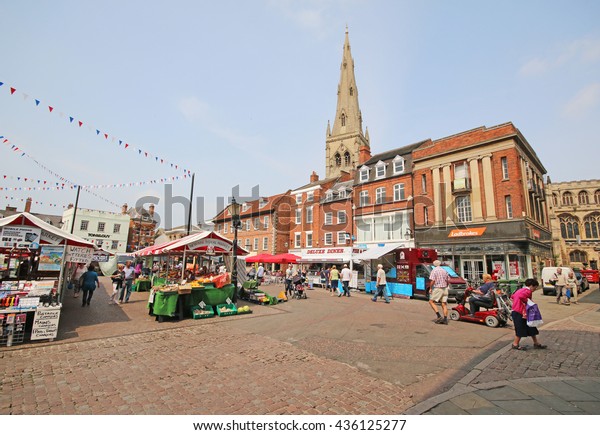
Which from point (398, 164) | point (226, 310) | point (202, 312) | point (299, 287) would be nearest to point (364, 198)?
point (398, 164)

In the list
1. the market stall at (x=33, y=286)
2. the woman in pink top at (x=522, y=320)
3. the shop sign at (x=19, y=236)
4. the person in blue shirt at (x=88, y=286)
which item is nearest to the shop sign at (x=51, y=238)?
the market stall at (x=33, y=286)

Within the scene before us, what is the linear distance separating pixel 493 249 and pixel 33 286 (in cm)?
2577

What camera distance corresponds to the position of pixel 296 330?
A: 8.25m

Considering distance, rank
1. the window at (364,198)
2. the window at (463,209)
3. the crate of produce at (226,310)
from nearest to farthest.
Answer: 1. the crate of produce at (226,310)
2. the window at (463,209)
3. the window at (364,198)

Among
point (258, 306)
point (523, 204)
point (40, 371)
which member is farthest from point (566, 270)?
point (40, 371)

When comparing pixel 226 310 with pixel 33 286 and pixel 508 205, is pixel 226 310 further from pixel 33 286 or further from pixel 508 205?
pixel 508 205

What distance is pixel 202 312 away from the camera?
10.0 m

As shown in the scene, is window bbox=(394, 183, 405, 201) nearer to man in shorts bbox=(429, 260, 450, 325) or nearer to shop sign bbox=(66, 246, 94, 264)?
man in shorts bbox=(429, 260, 450, 325)

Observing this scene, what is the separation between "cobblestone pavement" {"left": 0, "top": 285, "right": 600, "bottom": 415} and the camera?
3.77 m

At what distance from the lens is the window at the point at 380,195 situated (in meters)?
29.1

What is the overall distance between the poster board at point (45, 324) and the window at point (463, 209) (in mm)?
25638

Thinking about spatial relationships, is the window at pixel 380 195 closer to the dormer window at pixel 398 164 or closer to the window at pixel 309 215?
the dormer window at pixel 398 164

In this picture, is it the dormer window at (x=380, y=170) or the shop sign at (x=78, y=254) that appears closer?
the shop sign at (x=78, y=254)

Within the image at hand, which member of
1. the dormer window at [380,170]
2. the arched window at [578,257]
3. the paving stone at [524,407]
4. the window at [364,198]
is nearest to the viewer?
the paving stone at [524,407]
